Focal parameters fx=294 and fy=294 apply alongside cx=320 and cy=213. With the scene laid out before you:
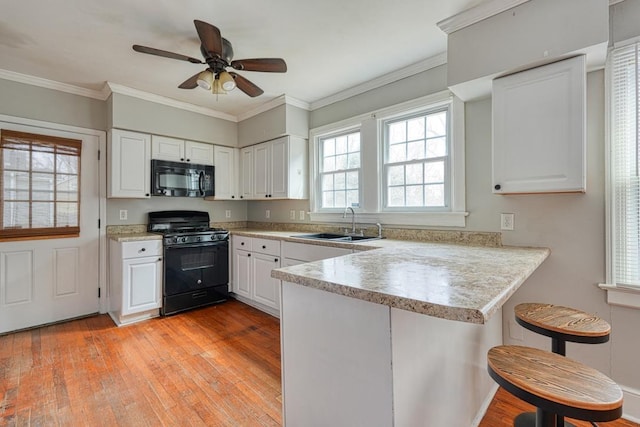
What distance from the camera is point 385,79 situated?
2.94 metres

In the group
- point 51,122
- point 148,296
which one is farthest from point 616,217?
point 51,122

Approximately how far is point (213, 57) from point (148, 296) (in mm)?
2542

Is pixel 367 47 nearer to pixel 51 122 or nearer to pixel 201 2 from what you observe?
pixel 201 2

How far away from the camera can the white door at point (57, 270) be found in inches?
114

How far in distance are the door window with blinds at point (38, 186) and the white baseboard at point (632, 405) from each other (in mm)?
4809

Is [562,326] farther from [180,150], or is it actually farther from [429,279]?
[180,150]

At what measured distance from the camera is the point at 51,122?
311cm

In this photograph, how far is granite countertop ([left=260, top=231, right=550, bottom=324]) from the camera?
2.75 ft

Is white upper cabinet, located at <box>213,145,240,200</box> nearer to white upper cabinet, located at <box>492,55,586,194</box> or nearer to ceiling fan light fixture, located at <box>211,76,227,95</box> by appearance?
ceiling fan light fixture, located at <box>211,76,227,95</box>

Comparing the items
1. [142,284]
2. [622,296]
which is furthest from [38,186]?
[622,296]

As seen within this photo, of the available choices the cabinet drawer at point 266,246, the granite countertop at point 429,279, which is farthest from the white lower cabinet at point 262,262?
the granite countertop at point 429,279

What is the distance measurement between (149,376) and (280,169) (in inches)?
96.8

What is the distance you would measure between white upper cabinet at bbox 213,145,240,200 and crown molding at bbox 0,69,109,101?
1405mm

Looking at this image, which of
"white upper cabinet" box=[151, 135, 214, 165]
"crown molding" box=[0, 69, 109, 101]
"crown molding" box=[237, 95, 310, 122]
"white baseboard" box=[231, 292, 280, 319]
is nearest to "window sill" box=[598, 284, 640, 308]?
"white baseboard" box=[231, 292, 280, 319]
